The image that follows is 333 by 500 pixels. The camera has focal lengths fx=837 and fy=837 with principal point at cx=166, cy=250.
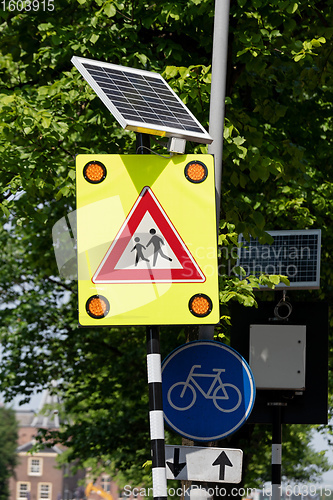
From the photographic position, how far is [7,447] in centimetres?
8650

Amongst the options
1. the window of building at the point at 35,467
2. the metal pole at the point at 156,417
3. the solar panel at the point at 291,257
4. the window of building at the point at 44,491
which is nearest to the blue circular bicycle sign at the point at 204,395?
the metal pole at the point at 156,417

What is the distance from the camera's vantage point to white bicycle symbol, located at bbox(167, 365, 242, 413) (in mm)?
4688

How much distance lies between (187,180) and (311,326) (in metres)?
4.49

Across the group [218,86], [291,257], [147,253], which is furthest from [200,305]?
[291,257]

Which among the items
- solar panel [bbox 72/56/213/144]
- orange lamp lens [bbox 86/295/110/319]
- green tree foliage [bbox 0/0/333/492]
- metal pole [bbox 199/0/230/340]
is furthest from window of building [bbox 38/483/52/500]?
orange lamp lens [bbox 86/295/110/319]

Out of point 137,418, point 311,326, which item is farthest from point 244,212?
point 137,418

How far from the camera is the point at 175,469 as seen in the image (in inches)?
176

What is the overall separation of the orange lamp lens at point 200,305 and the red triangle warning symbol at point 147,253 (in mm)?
84

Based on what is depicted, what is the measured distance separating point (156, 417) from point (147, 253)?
80 cm

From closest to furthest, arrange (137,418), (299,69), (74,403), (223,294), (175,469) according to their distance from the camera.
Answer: (175,469)
(223,294)
(299,69)
(137,418)
(74,403)

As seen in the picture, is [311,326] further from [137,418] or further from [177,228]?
[137,418]

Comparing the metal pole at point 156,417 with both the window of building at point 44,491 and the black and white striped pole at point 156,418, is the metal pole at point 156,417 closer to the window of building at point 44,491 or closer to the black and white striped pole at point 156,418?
the black and white striped pole at point 156,418

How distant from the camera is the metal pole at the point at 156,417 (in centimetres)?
397

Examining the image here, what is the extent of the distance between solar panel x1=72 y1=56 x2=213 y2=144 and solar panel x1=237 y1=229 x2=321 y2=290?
15.5ft
